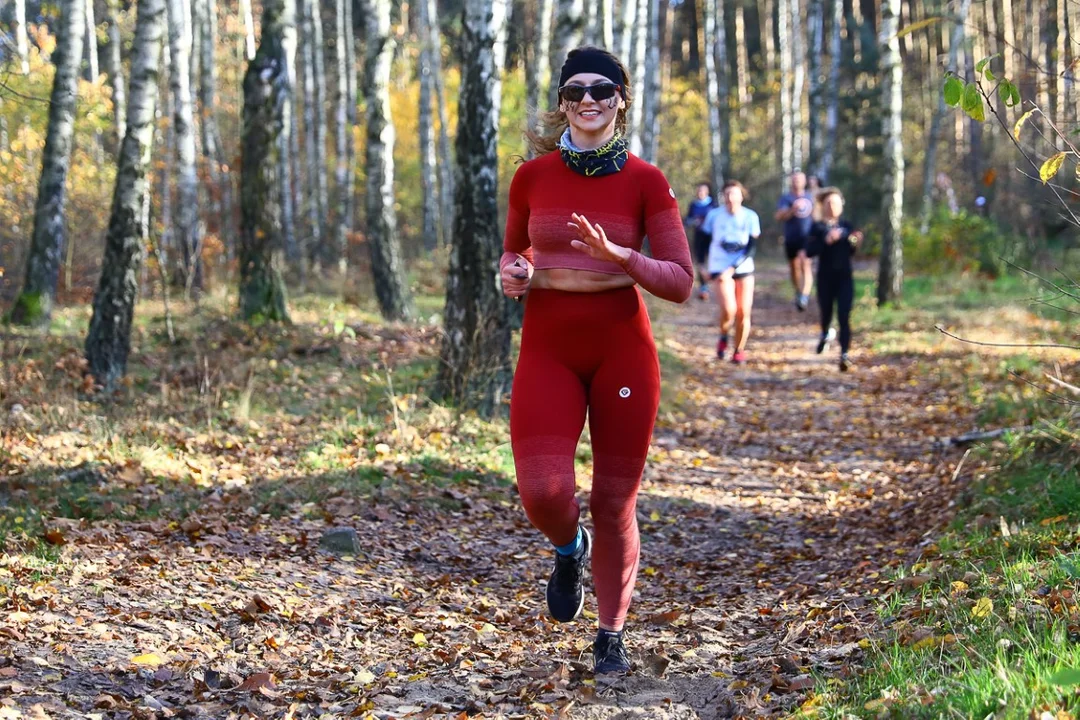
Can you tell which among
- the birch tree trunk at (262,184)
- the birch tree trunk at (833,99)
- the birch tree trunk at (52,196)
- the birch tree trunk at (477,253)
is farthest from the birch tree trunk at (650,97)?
the birch tree trunk at (477,253)

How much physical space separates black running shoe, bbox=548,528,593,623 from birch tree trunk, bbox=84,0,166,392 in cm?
676

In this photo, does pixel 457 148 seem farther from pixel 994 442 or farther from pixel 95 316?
pixel 994 442

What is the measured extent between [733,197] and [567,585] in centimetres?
889

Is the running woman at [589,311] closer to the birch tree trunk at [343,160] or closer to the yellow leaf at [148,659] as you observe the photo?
the yellow leaf at [148,659]

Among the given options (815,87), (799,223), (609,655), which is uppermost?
(815,87)

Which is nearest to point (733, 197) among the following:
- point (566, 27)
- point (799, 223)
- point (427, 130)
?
point (566, 27)

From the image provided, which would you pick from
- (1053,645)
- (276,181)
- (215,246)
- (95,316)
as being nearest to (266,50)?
(276,181)

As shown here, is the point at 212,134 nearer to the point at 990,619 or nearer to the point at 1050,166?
the point at 1050,166

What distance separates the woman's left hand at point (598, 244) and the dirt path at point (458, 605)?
1.66 metres

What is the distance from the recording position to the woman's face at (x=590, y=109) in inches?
162

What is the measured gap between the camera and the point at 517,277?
13.3ft

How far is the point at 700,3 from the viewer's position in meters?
48.7

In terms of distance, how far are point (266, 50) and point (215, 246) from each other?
348 inches

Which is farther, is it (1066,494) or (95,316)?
(95,316)
